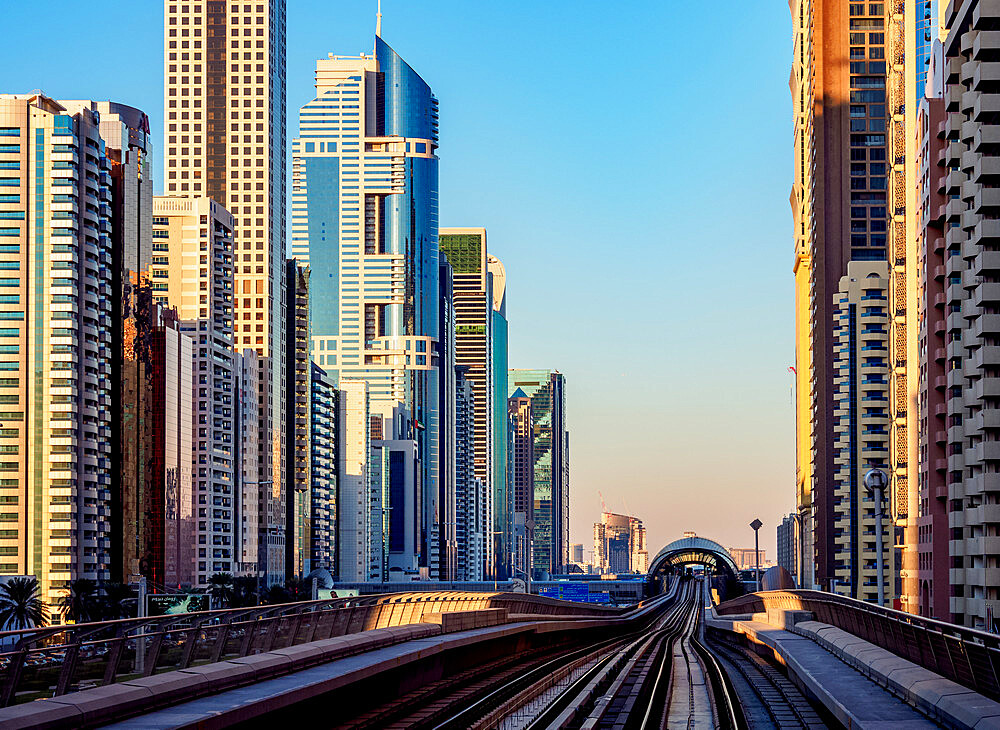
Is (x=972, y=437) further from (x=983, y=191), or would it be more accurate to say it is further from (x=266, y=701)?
(x=266, y=701)

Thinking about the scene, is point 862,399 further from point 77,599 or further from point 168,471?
point 77,599

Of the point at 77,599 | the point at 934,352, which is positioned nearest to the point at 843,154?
the point at 934,352

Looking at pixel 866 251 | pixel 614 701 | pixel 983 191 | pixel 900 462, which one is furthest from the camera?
pixel 866 251

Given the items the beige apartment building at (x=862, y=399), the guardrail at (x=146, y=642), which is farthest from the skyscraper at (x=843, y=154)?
the guardrail at (x=146, y=642)

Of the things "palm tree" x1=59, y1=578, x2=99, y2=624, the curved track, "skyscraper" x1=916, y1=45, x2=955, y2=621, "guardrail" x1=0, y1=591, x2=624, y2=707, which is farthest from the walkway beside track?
"palm tree" x1=59, y1=578, x2=99, y2=624

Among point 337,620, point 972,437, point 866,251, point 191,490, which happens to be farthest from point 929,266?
point 191,490

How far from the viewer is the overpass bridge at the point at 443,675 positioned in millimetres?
19484

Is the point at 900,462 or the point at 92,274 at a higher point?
the point at 92,274

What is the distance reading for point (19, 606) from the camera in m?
113

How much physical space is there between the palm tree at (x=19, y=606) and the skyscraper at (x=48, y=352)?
18.0 meters

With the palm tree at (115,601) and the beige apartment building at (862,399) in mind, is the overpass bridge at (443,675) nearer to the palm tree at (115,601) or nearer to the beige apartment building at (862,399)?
the palm tree at (115,601)

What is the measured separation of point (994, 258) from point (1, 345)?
4265 inches

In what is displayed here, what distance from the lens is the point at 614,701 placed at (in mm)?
38062

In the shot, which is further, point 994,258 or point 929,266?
point 929,266
